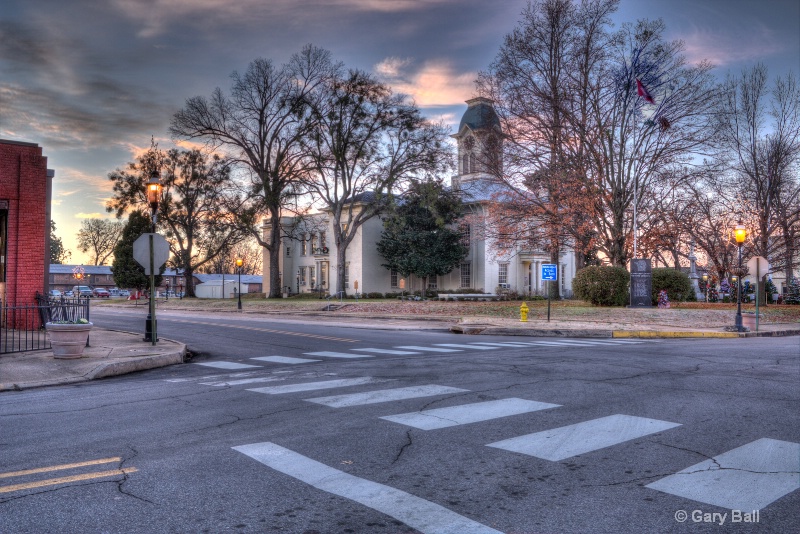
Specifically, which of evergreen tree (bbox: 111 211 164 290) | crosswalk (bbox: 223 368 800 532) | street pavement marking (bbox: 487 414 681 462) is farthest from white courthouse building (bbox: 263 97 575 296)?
street pavement marking (bbox: 487 414 681 462)

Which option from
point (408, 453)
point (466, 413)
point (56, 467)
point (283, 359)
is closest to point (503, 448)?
point (408, 453)

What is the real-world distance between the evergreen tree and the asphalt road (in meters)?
51.8

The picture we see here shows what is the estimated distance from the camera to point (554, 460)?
5.12m

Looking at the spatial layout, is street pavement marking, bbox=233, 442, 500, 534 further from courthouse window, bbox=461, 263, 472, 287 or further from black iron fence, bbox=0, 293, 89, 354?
courthouse window, bbox=461, 263, 472, 287

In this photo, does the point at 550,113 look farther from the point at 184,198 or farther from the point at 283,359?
the point at 184,198

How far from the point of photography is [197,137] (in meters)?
48.8

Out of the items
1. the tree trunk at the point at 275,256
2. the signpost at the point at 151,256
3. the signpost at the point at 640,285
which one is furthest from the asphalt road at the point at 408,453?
the tree trunk at the point at 275,256

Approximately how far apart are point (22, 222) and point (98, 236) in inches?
3892

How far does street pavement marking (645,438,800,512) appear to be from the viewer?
4.20 metres

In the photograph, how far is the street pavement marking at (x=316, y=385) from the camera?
8.80 m

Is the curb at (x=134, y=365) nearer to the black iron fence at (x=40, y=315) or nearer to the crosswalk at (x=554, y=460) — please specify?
the black iron fence at (x=40, y=315)

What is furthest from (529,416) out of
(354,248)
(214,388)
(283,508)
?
(354,248)

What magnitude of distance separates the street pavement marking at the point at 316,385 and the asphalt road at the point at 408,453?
0.04 m

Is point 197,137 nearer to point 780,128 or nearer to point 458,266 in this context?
point 458,266
